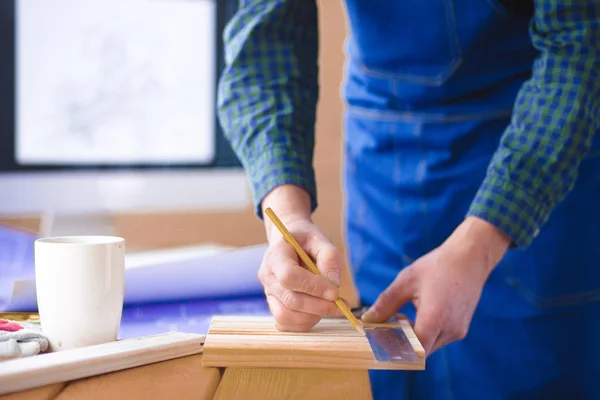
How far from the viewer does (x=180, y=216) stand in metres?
1.76

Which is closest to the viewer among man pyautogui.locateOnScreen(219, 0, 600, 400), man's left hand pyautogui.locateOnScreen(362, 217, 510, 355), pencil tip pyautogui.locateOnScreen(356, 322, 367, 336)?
pencil tip pyautogui.locateOnScreen(356, 322, 367, 336)

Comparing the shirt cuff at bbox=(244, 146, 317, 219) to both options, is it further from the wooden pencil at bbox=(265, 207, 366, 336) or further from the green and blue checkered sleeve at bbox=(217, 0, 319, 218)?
the wooden pencil at bbox=(265, 207, 366, 336)

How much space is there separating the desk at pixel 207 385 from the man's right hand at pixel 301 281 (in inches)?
4.0

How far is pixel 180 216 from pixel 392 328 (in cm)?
113

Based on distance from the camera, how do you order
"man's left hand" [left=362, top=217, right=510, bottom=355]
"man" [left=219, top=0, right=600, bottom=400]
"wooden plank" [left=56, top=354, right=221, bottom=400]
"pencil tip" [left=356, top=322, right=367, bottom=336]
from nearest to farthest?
"wooden plank" [left=56, top=354, right=221, bottom=400] → "pencil tip" [left=356, top=322, right=367, bottom=336] → "man's left hand" [left=362, top=217, right=510, bottom=355] → "man" [left=219, top=0, right=600, bottom=400]

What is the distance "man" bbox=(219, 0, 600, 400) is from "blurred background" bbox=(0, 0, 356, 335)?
1.05 feet

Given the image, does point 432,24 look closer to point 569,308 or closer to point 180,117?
point 569,308

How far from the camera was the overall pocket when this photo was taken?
1.05m

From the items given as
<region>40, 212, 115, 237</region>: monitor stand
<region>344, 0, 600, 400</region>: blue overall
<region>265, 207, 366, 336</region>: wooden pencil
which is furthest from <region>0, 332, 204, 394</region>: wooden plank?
<region>40, 212, 115, 237</region>: monitor stand

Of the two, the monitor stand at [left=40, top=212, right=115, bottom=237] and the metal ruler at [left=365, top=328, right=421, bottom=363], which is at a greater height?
the metal ruler at [left=365, top=328, right=421, bottom=363]

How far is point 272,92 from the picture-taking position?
1003 mm

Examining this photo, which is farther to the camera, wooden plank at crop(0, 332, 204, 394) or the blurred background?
the blurred background

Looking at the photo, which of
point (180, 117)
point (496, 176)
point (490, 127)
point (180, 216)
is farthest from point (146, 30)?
point (496, 176)

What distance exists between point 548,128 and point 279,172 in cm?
33
